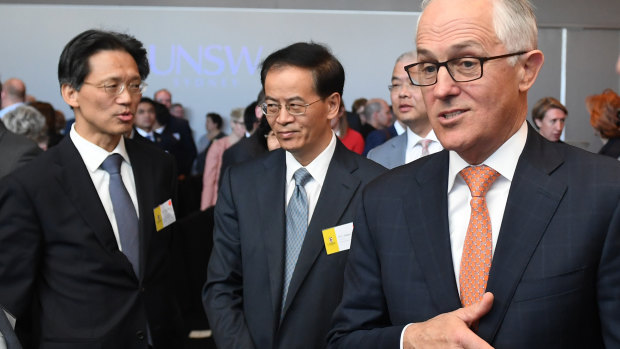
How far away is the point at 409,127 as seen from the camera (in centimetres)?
350

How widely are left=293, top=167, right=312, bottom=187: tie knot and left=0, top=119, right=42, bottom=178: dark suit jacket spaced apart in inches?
54.2

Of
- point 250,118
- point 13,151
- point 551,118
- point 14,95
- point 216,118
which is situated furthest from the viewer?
point 216,118

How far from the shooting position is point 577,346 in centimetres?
142

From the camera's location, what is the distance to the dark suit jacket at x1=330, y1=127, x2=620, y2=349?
140cm

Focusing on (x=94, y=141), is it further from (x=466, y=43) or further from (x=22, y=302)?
(x=466, y=43)

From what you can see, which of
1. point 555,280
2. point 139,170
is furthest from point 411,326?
point 139,170

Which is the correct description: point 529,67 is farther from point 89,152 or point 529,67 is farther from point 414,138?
point 414,138

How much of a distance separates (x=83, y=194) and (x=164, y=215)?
1.28ft

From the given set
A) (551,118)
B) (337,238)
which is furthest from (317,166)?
(551,118)

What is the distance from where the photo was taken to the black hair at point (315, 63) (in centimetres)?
259

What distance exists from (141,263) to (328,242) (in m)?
0.77

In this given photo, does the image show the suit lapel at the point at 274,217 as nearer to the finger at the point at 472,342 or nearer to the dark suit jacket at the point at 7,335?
the dark suit jacket at the point at 7,335

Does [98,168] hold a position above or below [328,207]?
above

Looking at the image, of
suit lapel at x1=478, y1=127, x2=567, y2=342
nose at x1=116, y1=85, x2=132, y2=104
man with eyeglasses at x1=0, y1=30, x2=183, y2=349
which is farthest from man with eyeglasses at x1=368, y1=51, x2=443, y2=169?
suit lapel at x1=478, y1=127, x2=567, y2=342
